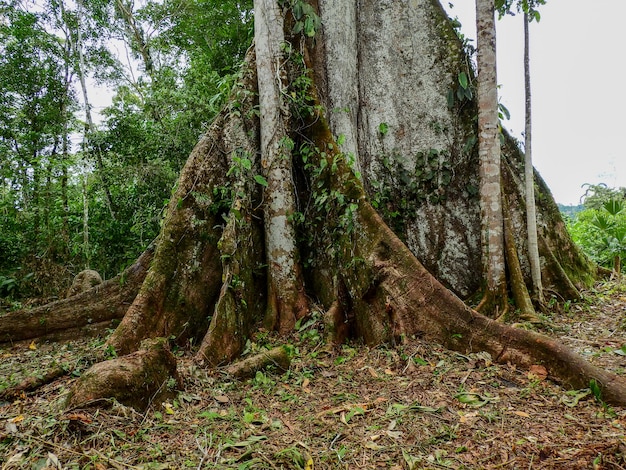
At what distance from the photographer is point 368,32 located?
5.99 m

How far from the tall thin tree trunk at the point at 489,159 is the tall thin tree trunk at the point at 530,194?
497mm

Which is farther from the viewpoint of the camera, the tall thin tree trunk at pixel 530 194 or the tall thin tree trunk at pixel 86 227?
the tall thin tree trunk at pixel 86 227

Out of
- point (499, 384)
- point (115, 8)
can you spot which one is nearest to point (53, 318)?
point (499, 384)

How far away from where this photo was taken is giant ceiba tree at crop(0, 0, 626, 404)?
405 centimetres

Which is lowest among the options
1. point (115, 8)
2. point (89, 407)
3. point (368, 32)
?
point (89, 407)

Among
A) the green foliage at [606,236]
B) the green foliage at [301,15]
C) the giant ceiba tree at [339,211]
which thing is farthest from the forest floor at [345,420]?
the green foliage at [606,236]

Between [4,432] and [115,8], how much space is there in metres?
14.8

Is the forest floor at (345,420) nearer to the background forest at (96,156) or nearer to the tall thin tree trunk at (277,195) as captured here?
the tall thin tree trunk at (277,195)

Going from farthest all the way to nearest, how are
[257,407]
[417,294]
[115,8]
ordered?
[115,8], [417,294], [257,407]

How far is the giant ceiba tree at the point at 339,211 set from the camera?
4055 mm

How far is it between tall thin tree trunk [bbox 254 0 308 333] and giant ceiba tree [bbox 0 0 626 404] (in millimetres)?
15

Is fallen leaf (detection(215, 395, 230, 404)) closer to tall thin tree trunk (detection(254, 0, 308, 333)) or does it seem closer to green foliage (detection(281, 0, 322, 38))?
tall thin tree trunk (detection(254, 0, 308, 333))

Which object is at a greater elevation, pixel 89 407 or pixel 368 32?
pixel 368 32

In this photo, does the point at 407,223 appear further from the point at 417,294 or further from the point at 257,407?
the point at 257,407
